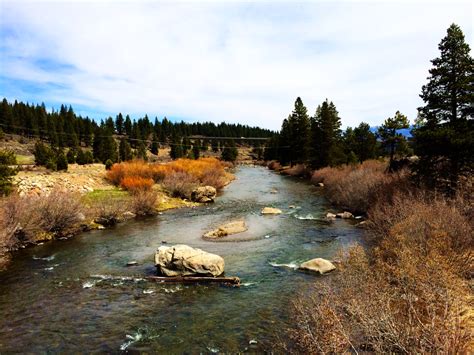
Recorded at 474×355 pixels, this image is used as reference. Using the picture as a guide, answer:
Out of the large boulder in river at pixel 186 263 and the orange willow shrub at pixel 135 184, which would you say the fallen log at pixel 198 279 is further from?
the orange willow shrub at pixel 135 184

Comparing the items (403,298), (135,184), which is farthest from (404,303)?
(135,184)

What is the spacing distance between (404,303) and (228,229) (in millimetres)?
16990

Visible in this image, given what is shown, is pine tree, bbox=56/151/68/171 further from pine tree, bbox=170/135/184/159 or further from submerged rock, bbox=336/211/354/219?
pine tree, bbox=170/135/184/159

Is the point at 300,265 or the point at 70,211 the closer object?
the point at 300,265

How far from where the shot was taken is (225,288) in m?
15.0

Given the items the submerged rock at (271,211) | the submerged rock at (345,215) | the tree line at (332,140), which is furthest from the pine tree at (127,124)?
the submerged rock at (345,215)

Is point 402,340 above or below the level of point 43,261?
above

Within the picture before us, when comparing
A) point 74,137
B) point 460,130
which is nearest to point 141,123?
point 74,137

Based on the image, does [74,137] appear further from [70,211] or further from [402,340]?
[402,340]

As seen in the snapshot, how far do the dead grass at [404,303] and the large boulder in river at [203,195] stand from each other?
26283 mm

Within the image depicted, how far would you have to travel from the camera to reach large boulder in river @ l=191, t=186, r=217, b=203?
129ft

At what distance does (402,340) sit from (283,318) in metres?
5.45

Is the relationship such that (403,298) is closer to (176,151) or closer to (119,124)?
(176,151)

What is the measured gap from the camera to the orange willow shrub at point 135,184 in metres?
36.3
